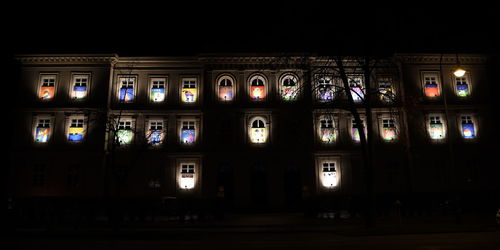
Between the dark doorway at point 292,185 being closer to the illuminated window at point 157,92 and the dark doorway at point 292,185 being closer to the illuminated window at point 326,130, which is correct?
the illuminated window at point 326,130

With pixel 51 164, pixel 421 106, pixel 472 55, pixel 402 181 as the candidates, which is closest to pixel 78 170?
pixel 51 164

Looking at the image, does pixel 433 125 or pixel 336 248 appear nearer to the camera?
pixel 336 248

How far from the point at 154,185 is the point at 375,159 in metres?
21.3

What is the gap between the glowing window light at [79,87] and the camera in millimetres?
36469

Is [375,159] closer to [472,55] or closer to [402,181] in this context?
[402,181]

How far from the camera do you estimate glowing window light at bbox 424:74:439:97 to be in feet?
122

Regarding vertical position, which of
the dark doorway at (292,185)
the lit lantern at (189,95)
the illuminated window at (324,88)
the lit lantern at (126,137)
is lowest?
the dark doorway at (292,185)

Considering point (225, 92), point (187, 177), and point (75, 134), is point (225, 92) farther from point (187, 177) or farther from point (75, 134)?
point (75, 134)

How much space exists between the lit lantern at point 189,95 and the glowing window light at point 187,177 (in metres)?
6.57

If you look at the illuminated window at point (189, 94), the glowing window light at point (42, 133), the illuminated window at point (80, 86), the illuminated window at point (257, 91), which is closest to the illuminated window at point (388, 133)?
the illuminated window at point (257, 91)

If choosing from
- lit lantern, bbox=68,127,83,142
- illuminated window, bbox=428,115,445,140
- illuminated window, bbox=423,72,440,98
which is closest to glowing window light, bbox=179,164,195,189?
lit lantern, bbox=68,127,83,142

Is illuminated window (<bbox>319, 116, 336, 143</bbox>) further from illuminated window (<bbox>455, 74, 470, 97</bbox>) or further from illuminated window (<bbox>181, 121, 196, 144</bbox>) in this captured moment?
illuminated window (<bbox>455, 74, 470, 97</bbox>)

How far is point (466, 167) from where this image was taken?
35812 millimetres

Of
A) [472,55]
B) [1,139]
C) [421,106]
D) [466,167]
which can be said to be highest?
[472,55]
